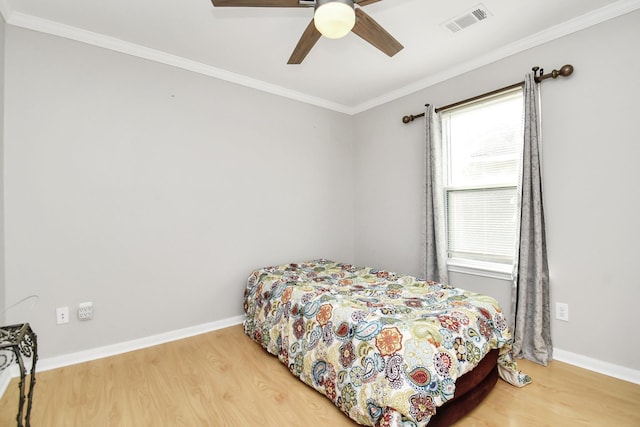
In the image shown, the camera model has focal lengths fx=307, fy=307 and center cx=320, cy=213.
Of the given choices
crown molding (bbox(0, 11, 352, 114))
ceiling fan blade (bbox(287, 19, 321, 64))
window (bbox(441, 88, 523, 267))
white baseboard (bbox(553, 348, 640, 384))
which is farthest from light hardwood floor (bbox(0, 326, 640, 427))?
crown molding (bbox(0, 11, 352, 114))

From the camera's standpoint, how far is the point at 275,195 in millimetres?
3389

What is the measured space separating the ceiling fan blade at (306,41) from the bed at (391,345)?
1673mm

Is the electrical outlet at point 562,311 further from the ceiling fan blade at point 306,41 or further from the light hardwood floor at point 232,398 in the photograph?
the ceiling fan blade at point 306,41

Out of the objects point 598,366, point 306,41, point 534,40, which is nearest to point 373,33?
point 306,41

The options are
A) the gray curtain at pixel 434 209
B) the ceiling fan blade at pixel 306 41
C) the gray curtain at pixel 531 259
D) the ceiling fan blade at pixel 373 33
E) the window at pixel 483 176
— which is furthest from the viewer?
the gray curtain at pixel 434 209

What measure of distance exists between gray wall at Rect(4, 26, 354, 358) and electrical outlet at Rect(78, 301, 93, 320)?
1.6 inches

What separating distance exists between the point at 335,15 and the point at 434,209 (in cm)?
210

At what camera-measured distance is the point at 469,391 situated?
5.67 ft

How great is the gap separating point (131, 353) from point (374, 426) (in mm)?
2024

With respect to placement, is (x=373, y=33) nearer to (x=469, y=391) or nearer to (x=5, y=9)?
(x=469, y=391)

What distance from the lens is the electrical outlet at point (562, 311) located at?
2.32 metres

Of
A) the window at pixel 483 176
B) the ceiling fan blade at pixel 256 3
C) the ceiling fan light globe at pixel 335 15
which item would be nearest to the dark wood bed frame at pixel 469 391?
the window at pixel 483 176

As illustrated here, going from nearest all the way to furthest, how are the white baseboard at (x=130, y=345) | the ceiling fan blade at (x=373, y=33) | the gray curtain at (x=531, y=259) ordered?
the ceiling fan blade at (x=373, y=33), the white baseboard at (x=130, y=345), the gray curtain at (x=531, y=259)

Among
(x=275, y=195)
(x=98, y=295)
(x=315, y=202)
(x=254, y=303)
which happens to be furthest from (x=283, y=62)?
(x=98, y=295)
